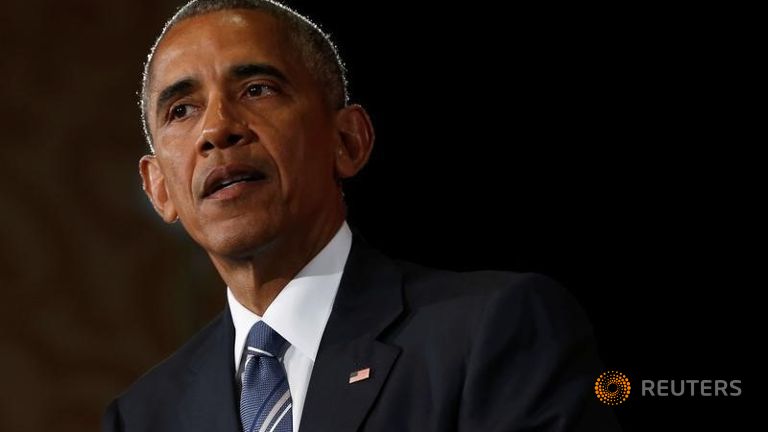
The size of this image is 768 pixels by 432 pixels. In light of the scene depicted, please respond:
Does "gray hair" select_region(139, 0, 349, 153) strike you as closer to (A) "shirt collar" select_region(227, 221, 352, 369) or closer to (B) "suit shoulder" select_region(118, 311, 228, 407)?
(A) "shirt collar" select_region(227, 221, 352, 369)

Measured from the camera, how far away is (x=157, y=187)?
86.4 inches

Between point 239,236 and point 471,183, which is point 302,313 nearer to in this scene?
point 239,236

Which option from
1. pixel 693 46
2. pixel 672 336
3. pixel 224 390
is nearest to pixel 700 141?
pixel 693 46

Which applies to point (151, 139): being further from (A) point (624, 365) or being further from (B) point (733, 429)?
(B) point (733, 429)

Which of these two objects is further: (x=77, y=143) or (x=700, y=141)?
(x=77, y=143)

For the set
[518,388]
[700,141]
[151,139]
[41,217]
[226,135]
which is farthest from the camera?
[41,217]

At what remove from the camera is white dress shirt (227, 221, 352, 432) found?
189cm

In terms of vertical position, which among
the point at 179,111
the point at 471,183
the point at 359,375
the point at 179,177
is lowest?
the point at 359,375

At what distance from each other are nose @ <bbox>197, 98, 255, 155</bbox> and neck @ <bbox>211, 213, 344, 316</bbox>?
0.18 m

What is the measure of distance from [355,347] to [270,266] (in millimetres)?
218

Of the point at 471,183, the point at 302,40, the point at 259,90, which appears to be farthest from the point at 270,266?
the point at 471,183

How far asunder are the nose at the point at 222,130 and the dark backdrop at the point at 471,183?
2.44 feet

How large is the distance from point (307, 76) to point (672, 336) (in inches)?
34.7

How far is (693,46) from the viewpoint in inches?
89.8
